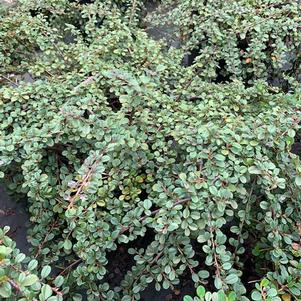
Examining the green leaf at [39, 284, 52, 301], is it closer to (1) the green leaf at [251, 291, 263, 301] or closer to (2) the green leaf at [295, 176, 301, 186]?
(1) the green leaf at [251, 291, 263, 301]

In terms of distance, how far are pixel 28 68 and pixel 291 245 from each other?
1.54m

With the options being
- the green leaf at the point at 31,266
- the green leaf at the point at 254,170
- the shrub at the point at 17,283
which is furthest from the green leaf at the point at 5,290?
the green leaf at the point at 254,170

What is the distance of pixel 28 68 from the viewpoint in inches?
80.2

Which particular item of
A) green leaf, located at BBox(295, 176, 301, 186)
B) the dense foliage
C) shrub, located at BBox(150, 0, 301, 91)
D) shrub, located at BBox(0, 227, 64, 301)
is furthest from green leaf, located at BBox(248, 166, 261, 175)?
shrub, located at BBox(150, 0, 301, 91)

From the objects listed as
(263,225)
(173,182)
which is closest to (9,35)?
(173,182)

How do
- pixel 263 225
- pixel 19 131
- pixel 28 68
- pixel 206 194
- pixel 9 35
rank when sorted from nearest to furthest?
pixel 206 194
pixel 263 225
pixel 19 131
pixel 28 68
pixel 9 35

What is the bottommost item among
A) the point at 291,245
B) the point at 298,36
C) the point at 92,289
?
the point at 92,289

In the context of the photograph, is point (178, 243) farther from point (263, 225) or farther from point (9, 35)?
point (9, 35)

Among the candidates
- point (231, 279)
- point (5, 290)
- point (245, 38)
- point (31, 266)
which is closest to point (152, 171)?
point (231, 279)

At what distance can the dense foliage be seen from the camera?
4.09 ft

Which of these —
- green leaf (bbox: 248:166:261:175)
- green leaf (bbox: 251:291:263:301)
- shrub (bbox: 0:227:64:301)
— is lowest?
shrub (bbox: 0:227:64:301)

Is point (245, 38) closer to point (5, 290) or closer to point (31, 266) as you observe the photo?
point (31, 266)

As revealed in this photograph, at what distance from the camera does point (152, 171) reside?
4.93 feet

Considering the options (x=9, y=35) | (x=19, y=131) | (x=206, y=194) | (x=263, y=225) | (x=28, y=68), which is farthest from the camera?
(x=9, y=35)
